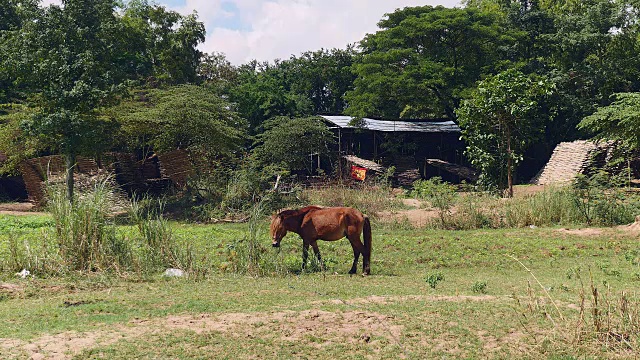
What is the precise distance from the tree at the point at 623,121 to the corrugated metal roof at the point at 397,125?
35.1 feet

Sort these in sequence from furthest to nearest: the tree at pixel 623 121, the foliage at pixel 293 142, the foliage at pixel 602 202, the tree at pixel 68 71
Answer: the foliage at pixel 293 142
the tree at pixel 623 121
the tree at pixel 68 71
the foliage at pixel 602 202

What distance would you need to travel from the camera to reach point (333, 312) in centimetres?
714

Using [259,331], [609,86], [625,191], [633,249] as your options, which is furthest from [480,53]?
[259,331]

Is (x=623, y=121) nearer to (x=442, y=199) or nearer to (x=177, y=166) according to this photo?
(x=442, y=199)

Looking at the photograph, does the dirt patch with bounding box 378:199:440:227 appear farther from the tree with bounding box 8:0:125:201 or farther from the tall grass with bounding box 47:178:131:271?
the tree with bounding box 8:0:125:201

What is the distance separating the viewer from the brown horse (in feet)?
35.1

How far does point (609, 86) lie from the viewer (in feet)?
101

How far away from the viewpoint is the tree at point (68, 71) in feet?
57.9

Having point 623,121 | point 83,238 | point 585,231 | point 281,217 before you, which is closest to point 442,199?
point 585,231

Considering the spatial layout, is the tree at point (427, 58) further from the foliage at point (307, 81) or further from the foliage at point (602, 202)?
the foliage at point (602, 202)

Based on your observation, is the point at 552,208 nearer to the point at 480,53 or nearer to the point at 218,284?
the point at 218,284

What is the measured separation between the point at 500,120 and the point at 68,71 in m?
15.1

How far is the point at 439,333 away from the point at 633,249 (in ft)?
27.8

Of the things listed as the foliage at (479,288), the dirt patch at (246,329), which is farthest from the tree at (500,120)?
the dirt patch at (246,329)
